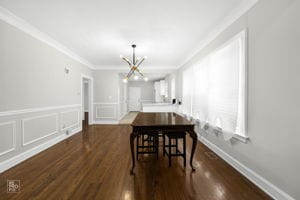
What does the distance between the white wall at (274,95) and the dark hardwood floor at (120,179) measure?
1.21ft

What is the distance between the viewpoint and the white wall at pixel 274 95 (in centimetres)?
133

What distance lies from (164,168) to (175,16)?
2.59 m

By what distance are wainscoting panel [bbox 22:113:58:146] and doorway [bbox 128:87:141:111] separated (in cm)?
681

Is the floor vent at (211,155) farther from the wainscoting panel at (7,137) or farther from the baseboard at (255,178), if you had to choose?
the wainscoting panel at (7,137)

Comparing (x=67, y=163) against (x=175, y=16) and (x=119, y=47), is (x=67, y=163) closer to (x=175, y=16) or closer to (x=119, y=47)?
(x=119, y=47)

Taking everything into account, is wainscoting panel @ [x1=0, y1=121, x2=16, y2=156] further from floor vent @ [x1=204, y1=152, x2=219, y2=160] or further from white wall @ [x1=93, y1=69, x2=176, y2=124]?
floor vent @ [x1=204, y1=152, x2=219, y2=160]

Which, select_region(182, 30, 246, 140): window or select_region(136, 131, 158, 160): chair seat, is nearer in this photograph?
select_region(182, 30, 246, 140): window

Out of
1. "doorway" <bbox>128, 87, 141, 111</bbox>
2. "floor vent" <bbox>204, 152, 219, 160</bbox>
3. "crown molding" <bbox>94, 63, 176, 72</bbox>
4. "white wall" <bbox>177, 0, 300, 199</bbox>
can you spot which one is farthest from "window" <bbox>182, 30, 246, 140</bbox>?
"doorway" <bbox>128, 87, 141, 111</bbox>

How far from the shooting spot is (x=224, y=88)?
2.38 m

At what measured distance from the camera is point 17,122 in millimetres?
2379

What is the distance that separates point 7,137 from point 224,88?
3.80m

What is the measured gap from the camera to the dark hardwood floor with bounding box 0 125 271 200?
5.31 feet

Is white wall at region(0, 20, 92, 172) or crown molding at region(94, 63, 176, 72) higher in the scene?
crown molding at region(94, 63, 176, 72)

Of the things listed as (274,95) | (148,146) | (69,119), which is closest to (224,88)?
(274,95)
